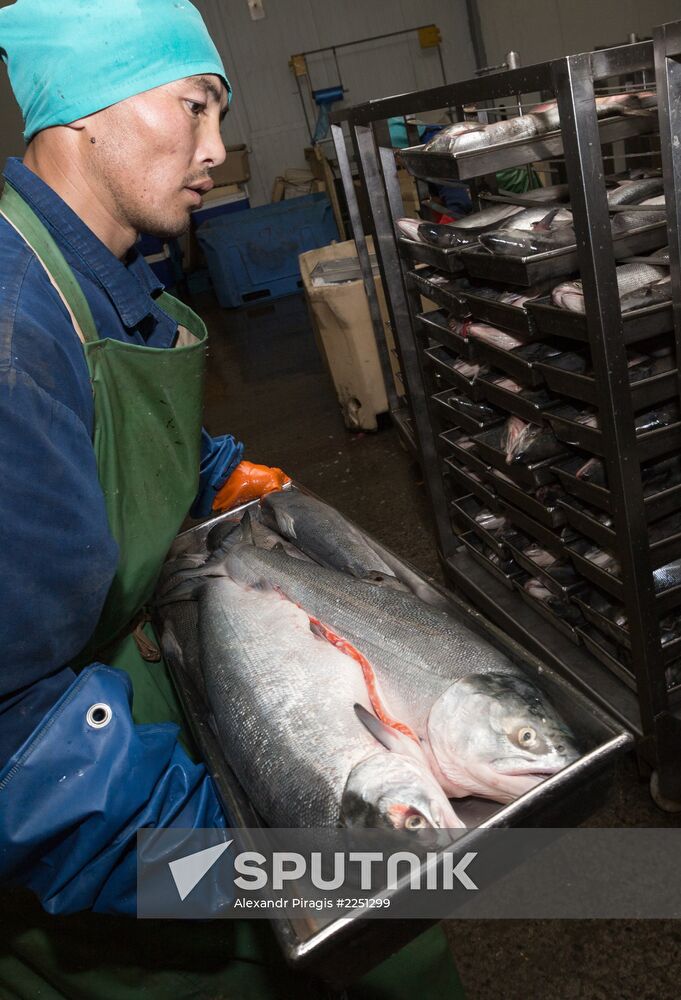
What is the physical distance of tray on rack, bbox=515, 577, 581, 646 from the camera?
264 cm

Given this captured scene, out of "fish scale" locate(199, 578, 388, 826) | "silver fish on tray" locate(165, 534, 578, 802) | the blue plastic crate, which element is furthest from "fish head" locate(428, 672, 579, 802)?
the blue plastic crate

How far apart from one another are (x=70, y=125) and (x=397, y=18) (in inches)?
479

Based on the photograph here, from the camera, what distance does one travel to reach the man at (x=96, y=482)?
1172 millimetres

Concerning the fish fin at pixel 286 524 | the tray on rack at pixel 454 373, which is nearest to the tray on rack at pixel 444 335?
the tray on rack at pixel 454 373

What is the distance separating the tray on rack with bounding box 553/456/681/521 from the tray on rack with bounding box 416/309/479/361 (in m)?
0.56

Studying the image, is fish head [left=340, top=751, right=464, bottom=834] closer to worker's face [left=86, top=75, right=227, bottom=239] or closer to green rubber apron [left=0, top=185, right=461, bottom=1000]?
green rubber apron [left=0, top=185, right=461, bottom=1000]

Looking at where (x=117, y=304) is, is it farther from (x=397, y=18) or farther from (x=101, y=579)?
(x=397, y=18)

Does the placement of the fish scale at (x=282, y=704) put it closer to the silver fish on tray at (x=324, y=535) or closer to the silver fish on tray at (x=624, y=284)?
the silver fish on tray at (x=324, y=535)

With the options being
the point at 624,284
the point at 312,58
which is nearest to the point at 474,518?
the point at 624,284

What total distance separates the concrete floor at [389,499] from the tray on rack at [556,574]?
0.63m

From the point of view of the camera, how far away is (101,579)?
126cm

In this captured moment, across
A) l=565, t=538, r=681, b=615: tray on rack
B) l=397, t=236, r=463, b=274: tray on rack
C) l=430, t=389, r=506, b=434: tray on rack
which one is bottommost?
l=565, t=538, r=681, b=615: tray on rack

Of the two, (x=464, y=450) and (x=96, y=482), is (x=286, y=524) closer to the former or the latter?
(x=96, y=482)

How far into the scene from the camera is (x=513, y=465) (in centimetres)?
244
